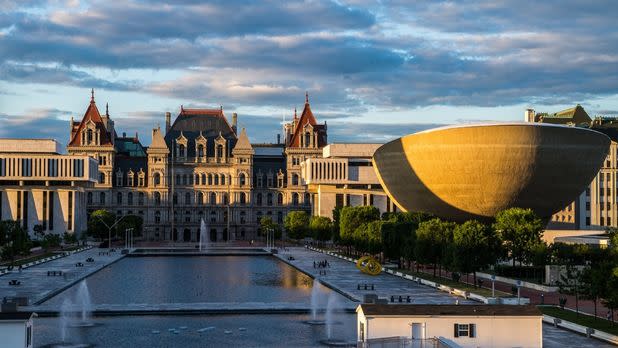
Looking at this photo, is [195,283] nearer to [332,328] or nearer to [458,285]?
[458,285]

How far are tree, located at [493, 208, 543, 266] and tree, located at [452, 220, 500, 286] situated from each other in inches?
211

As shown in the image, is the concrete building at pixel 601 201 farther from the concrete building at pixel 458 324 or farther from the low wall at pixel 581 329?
the concrete building at pixel 458 324

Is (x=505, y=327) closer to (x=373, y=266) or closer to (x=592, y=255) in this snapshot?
(x=592, y=255)

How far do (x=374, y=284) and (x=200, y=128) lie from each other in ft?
389

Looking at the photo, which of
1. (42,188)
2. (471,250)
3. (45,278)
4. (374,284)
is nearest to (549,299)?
(471,250)

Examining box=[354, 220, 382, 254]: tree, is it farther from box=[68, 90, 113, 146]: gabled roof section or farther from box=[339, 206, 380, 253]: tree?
box=[68, 90, 113, 146]: gabled roof section

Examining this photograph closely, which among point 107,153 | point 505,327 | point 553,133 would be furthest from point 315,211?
point 505,327

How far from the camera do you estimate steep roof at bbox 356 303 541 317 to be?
4053 cm

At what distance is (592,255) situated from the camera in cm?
7256

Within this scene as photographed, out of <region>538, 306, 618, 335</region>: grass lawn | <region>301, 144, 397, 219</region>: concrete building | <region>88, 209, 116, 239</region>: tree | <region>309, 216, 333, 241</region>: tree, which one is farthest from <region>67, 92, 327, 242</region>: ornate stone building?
<region>538, 306, 618, 335</region>: grass lawn

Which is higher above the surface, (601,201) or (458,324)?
(601,201)

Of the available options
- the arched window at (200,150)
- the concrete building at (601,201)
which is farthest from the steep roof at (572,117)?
the arched window at (200,150)

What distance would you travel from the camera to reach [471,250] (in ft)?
244

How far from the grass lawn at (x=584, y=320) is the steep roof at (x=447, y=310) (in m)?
7.12
